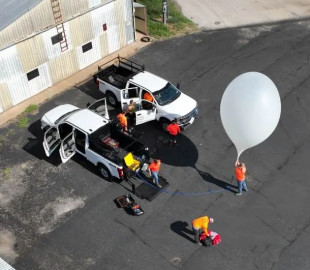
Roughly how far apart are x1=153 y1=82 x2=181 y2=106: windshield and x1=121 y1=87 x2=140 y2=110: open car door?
107 cm

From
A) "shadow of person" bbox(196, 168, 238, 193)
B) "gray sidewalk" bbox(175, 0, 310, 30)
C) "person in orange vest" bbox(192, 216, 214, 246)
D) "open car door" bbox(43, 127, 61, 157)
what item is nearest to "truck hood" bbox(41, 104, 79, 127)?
"open car door" bbox(43, 127, 61, 157)

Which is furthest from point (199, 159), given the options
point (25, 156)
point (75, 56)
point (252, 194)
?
point (75, 56)

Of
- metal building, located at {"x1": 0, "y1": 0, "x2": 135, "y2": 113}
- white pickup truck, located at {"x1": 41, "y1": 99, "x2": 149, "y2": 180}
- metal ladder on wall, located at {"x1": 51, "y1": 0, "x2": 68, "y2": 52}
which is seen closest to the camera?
white pickup truck, located at {"x1": 41, "y1": 99, "x2": 149, "y2": 180}

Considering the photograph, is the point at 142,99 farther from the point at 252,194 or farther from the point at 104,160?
the point at 252,194

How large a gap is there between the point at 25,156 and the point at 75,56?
7.39 m

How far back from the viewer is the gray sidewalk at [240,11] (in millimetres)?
29531

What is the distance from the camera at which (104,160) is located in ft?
56.2

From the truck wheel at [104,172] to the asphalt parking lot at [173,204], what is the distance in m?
0.27

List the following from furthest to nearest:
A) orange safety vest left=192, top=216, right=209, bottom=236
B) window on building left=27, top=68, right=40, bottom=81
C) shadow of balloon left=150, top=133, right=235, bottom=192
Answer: window on building left=27, top=68, right=40, bottom=81, shadow of balloon left=150, top=133, right=235, bottom=192, orange safety vest left=192, top=216, right=209, bottom=236

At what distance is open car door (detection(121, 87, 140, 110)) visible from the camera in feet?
67.5

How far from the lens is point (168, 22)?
2928 cm

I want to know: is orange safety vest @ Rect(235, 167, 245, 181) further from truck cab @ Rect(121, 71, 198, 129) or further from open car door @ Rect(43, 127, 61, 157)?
open car door @ Rect(43, 127, 61, 157)

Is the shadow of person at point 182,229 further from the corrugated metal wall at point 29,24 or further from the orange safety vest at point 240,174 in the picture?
the corrugated metal wall at point 29,24

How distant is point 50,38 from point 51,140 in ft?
21.2
